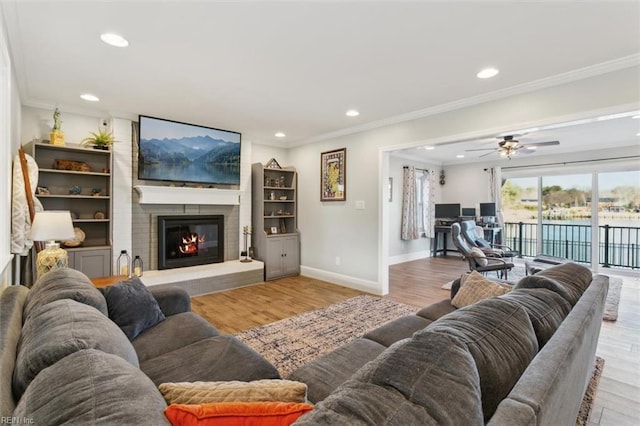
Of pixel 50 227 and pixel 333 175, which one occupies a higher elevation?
pixel 333 175

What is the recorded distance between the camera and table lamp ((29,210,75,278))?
2.56 m

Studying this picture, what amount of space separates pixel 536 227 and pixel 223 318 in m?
7.13

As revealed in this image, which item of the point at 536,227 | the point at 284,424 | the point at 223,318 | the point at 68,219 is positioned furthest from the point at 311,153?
the point at 536,227

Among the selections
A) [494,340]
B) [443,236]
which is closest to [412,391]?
[494,340]

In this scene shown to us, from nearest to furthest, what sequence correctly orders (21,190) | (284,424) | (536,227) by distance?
1. (284,424)
2. (21,190)
3. (536,227)

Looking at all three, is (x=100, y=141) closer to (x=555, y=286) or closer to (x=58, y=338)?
(x=58, y=338)

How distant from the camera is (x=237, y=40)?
2.27m

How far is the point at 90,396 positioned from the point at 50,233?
2613mm

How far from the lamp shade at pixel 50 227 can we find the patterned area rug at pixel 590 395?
3.97 meters

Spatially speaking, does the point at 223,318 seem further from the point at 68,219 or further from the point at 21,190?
the point at 21,190

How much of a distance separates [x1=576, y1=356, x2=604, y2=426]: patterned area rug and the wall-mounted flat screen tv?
5.27 m

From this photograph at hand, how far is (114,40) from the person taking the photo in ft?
7.43

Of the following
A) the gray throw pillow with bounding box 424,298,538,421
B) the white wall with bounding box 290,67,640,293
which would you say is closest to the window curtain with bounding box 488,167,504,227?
the white wall with bounding box 290,67,640,293

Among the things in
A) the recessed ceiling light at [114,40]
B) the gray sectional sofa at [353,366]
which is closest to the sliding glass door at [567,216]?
the gray sectional sofa at [353,366]
